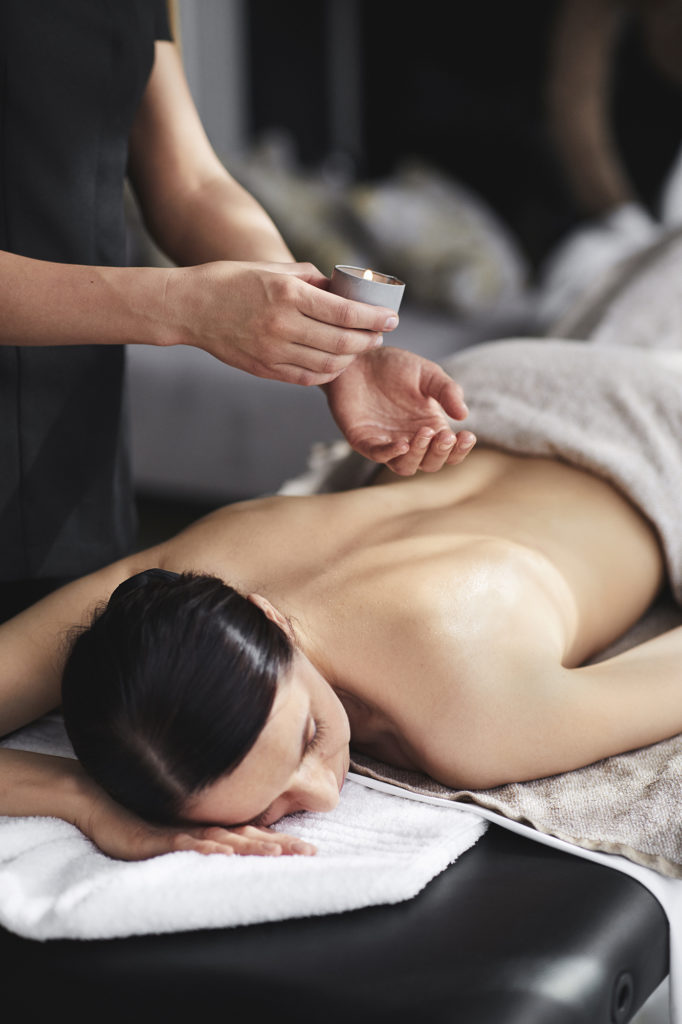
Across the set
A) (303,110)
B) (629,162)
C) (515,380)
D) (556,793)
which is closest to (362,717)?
(556,793)

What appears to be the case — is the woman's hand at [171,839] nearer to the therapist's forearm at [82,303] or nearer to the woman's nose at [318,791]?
the woman's nose at [318,791]

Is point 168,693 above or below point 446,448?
below

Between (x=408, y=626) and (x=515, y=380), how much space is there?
0.67 meters

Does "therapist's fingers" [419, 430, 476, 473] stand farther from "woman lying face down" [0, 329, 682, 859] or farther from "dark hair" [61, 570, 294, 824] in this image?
"dark hair" [61, 570, 294, 824]

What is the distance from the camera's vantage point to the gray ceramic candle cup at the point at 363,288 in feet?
3.33

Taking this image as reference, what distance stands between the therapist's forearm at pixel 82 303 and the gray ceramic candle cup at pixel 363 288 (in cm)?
18

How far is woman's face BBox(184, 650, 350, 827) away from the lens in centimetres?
94

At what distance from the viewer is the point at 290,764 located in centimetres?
97

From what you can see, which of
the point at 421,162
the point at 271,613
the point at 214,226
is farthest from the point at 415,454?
the point at 421,162

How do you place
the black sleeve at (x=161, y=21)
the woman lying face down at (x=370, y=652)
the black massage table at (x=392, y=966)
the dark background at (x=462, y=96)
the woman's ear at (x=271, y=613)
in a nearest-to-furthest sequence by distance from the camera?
the black massage table at (x=392, y=966), the woman lying face down at (x=370, y=652), the woman's ear at (x=271, y=613), the black sleeve at (x=161, y=21), the dark background at (x=462, y=96)

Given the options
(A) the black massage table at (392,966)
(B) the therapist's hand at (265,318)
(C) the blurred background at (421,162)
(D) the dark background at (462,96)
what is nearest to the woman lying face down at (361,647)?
(A) the black massage table at (392,966)

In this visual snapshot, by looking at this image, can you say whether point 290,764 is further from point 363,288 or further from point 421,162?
point 421,162

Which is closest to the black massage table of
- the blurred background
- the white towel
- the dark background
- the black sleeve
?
the white towel

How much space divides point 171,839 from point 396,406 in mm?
612
